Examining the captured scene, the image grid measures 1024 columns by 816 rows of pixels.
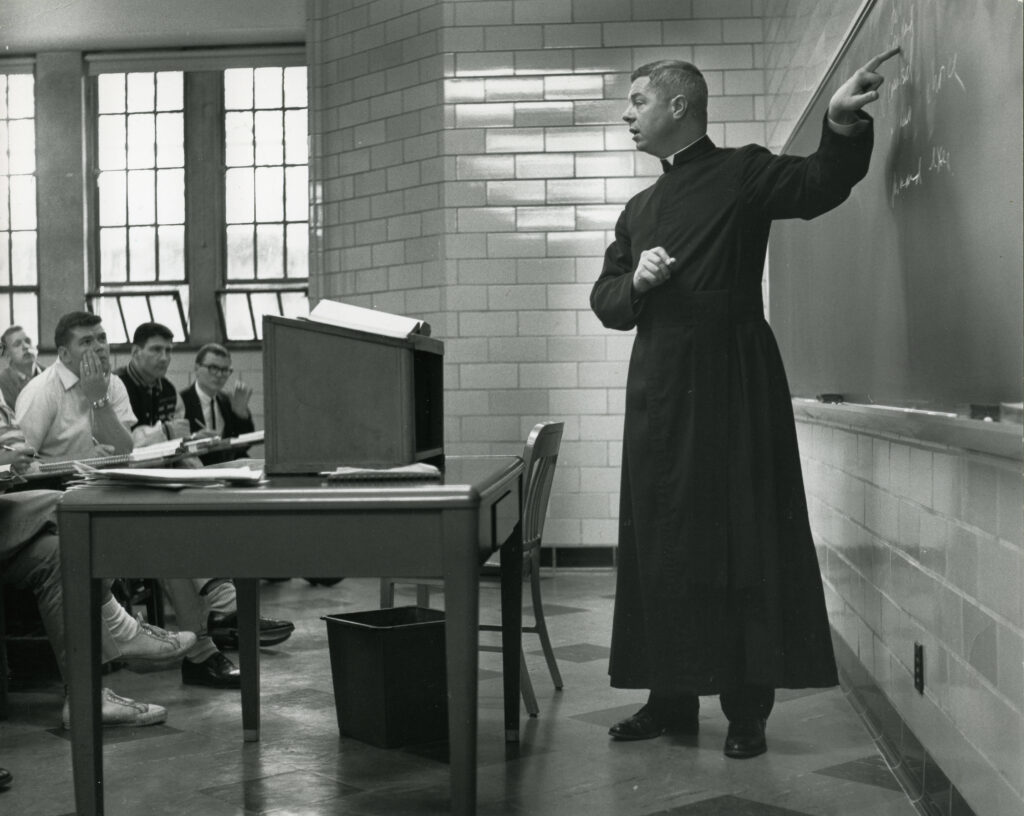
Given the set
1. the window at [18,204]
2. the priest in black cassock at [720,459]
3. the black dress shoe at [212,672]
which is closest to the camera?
the priest in black cassock at [720,459]

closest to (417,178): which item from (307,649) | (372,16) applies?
(372,16)

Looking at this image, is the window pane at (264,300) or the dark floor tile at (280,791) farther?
the window pane at (264,300)

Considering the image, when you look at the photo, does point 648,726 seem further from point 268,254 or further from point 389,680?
point 268,254

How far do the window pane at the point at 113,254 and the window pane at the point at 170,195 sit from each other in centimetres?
37

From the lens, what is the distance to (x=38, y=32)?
9195mm

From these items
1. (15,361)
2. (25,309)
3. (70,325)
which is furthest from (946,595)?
(25,309)

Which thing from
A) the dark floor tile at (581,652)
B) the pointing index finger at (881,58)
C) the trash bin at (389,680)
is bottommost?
the dark floor tile at (581,652)

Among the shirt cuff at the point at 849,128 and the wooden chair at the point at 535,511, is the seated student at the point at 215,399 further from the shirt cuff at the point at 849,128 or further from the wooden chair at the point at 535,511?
the shirt cuff at the point at 849,128

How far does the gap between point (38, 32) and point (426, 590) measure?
6.90 meters

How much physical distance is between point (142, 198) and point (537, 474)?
730cm

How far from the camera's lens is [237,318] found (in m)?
9.81

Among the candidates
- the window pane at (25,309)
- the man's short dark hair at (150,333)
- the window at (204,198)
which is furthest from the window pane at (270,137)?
the man's short dark hair at (150,333)

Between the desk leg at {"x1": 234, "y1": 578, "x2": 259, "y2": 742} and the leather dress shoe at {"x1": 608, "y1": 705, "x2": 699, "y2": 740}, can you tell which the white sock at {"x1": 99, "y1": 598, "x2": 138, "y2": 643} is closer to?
the desk leg at {"x1": 234, "y1": 578, "x2": 259, "y2": 742}

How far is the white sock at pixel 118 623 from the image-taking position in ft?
11.8
